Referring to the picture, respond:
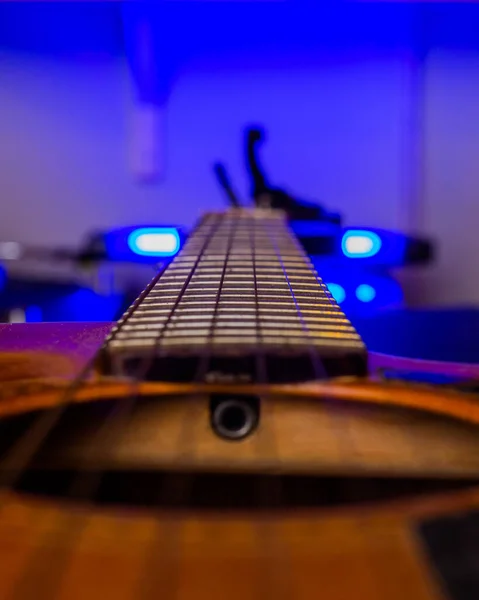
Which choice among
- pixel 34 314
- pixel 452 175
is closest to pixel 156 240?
pixel 34 314

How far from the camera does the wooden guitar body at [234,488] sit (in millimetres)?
188

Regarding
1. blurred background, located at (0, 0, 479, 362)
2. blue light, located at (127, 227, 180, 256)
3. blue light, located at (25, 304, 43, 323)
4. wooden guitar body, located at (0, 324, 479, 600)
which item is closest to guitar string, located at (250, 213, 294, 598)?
wooden guitar body, located at (0, 324, 479, 600)

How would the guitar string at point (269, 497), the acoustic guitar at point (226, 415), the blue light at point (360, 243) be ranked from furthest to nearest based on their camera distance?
the blue light at point (360, 243) → the acoustic guitar at point (226, 415) → the guitar string at point (269, 497)

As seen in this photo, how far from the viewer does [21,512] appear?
0.22 meters

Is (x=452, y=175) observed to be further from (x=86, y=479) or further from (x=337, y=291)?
(x=86, y=479)

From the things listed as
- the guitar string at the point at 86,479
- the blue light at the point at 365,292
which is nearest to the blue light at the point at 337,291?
the blue light at the point at 365,292

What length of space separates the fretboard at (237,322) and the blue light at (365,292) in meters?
0.24

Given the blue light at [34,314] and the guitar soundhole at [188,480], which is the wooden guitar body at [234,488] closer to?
the guitar soundhole at [188,480]

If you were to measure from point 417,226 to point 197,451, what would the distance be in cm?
83

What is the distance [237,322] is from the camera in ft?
1.31

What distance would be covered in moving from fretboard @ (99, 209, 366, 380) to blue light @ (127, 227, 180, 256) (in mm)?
170

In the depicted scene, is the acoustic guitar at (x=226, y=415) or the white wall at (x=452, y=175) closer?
the acoustic guitar at (x=226, y=415)

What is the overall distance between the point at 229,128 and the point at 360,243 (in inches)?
17.7

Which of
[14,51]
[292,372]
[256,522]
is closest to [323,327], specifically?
[292,372]
